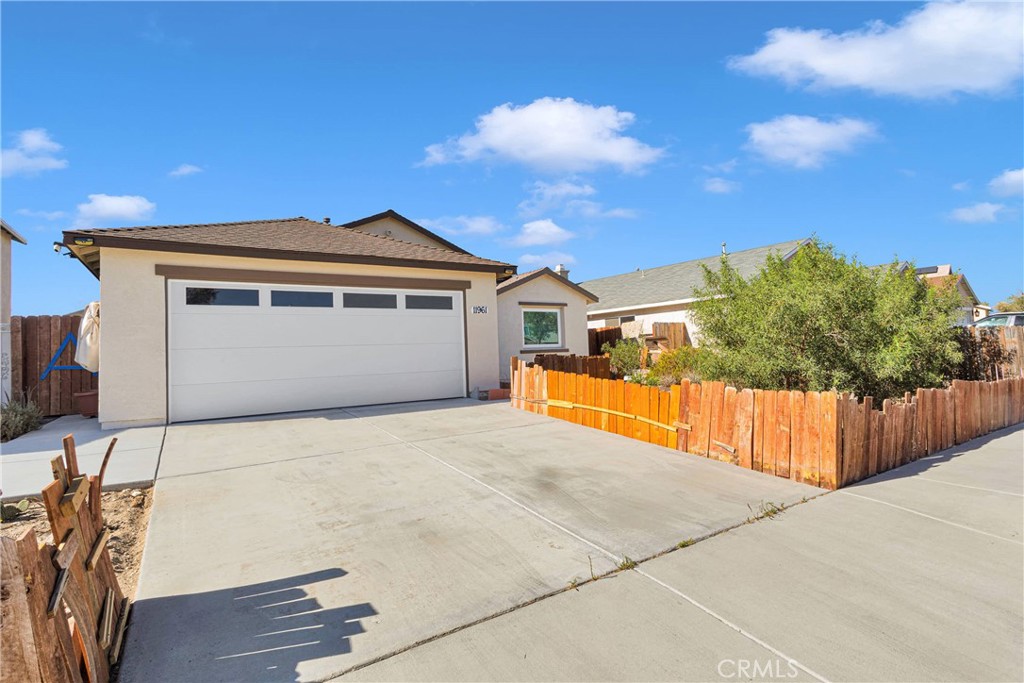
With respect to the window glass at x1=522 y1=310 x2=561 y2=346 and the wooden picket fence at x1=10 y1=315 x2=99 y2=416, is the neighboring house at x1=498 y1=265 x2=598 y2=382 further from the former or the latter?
the wooden picket fence at x1=10 y1=315 x2=99 y2=416

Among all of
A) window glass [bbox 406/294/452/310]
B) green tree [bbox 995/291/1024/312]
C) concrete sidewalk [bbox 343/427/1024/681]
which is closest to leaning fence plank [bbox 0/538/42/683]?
concrete sidewalk [bbox 343/427/1024/681]

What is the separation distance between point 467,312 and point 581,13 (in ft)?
21.3

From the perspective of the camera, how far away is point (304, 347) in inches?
388

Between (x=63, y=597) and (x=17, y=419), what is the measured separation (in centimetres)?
852

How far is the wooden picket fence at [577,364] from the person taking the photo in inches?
452

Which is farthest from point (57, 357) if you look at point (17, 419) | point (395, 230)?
point (395, 230)

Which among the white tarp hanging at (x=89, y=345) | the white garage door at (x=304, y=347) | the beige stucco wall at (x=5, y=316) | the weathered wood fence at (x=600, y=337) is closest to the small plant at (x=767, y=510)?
the white garage door at (x=304, y=347)

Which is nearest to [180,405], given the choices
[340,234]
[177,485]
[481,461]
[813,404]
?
[177,485]

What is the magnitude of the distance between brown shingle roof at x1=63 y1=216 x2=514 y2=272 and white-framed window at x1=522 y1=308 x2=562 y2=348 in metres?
4.02

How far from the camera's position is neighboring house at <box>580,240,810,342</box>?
811 inches

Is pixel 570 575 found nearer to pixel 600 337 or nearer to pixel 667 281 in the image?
pixel 600 337

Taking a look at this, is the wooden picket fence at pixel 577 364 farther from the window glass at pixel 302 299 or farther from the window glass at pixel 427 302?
the window glass at pixel 302 299

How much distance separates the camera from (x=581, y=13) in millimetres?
9250

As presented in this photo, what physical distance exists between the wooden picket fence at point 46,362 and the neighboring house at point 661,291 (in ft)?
59.2
